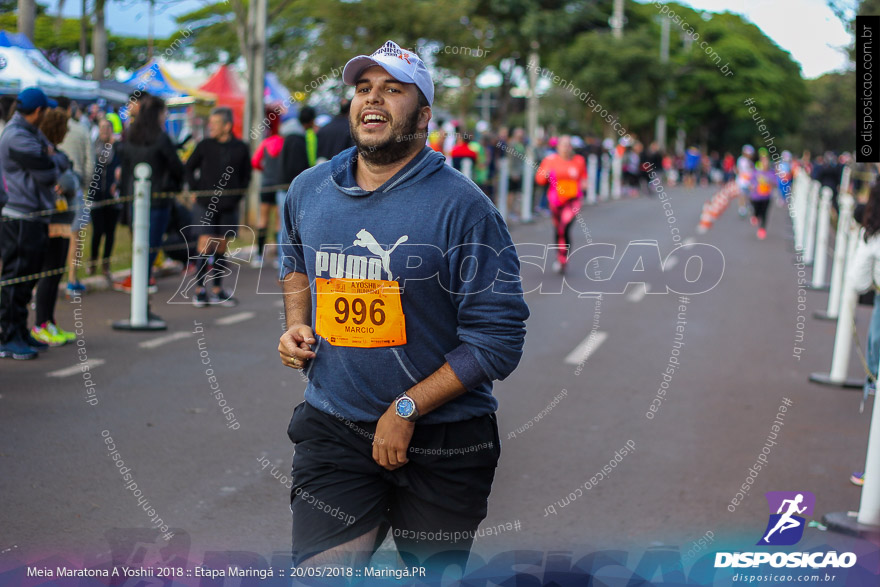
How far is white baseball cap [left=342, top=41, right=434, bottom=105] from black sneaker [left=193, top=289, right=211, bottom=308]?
26.1 feet

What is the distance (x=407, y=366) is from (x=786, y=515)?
3.08m

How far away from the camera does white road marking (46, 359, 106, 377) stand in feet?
24.2

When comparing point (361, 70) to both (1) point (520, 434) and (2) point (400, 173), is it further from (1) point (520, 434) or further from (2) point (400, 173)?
(1) point (520, 434)

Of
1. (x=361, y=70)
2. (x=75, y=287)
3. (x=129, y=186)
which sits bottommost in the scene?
(x=75, y=287)

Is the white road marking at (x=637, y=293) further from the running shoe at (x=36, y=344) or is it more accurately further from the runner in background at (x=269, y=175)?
the running shoe at (x=36, y=344)

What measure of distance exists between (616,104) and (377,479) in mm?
15923

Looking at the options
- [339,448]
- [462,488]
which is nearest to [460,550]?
[462,488]

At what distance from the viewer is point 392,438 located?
9.02 feet

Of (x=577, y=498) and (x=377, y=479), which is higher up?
(x=377, y=479)

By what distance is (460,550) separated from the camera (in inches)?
114

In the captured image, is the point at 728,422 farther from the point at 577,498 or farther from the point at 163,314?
the point at 163,314

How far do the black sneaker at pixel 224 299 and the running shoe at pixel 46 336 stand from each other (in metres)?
2.52

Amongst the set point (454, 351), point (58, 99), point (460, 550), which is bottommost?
point (460, 550)

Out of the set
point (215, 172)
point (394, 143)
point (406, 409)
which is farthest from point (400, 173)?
point (215, 172)
